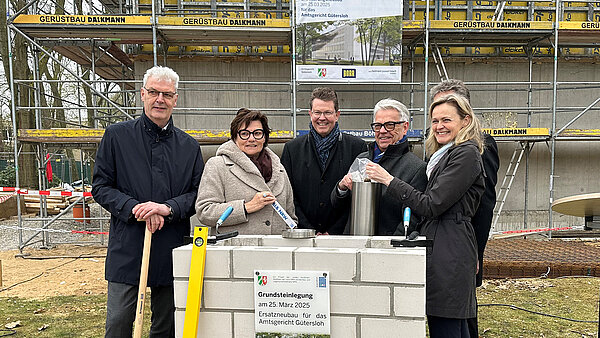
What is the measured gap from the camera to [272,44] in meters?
8.23

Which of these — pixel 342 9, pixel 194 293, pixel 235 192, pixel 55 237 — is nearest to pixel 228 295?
pixel 194 293

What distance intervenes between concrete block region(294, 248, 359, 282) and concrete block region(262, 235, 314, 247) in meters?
0.27

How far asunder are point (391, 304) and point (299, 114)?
7340mm

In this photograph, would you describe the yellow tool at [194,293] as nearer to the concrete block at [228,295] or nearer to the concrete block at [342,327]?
the concrete block at [228,295]

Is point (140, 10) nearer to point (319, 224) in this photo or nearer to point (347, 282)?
point (319, 224)

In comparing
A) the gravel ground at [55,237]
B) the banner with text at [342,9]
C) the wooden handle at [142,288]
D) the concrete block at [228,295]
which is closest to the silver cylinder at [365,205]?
the concrete block at [228,295]

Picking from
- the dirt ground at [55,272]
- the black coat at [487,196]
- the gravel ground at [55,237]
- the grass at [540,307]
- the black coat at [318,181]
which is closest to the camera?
the black coat at [487,196]

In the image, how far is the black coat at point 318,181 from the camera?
279 centimetres

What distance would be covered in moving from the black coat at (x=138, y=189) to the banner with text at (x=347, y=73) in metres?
5.04

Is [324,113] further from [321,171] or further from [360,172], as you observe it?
[360,172]

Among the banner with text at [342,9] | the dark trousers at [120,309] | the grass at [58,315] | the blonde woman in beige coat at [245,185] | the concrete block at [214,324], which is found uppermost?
the banner with text at [342,9]

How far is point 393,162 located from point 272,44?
252 inches

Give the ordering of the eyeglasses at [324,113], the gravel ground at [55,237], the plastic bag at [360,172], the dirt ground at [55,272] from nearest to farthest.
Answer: the plastic bag at [360,172]
the eyeglasses at [324,113]
the dirt ground at [55,272]
the gravel ground at [55,237]

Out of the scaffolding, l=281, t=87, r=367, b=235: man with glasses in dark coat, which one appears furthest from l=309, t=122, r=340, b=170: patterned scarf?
the scaffolding
